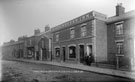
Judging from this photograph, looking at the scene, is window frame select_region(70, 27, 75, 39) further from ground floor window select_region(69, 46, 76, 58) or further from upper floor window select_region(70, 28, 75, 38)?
ground floor window select_region(69, 46, 76, 58)

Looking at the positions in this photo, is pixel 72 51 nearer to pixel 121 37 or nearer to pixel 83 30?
pixel 83 30

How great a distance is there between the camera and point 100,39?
35.1ft

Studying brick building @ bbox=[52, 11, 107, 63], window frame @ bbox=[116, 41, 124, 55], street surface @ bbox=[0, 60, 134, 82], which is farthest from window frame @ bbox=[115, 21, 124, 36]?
street surface @ bbox=[0, 60, 134, 82]

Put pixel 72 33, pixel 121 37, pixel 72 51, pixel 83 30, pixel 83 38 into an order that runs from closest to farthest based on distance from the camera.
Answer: pixel 121 37 < pixel 83 38 < pixel 83 30 < pixel 72 51 < pixel 72 33

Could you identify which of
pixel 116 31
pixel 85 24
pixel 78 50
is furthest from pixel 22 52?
pixel 116 31

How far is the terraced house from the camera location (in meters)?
9.09

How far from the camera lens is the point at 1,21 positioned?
12.0ft

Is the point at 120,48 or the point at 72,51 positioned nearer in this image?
the point at 120,48

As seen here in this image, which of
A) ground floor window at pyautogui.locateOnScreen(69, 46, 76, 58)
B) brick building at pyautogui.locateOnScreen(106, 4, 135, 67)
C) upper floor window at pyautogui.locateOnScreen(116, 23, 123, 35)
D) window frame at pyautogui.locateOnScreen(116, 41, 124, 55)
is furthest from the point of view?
ground floor window at pyautogui.locateOnScreen(69, 46, 76, 58)

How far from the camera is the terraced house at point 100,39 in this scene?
29.8 feet

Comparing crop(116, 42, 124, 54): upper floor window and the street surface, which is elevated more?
crop(116, 42, 124, 54): upper floor window

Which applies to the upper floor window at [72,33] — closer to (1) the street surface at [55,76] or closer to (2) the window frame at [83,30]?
(2) the window frame at [83,30]

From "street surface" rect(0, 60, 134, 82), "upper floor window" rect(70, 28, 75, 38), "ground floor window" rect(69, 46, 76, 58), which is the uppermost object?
"upper floor window" rect(70, 28, 75, 38)

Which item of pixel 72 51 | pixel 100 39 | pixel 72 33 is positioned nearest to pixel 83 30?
pixel 72 33
